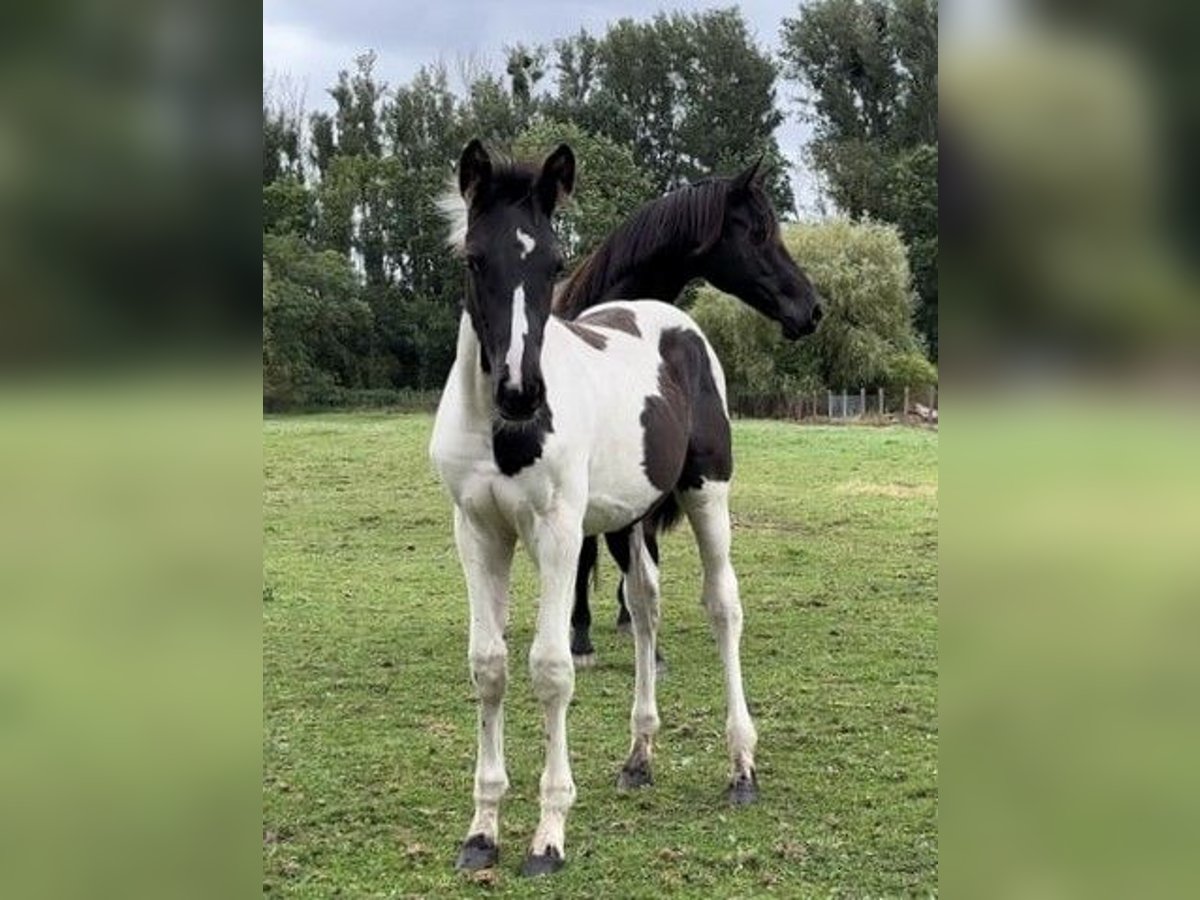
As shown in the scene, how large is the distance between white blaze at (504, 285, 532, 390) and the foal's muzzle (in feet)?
0.07

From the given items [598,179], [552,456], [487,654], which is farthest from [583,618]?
[598,179]

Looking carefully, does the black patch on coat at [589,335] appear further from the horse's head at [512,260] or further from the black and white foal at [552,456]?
the horse's head at [512,260]

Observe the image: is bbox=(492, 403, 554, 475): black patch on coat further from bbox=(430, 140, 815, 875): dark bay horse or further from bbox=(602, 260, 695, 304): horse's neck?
bbox=(602, 260, 695, 304): horse's neck

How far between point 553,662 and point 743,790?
110 centimetres

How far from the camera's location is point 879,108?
24.7ft

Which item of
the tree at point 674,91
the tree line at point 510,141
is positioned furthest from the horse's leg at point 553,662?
the tree at point 674,91

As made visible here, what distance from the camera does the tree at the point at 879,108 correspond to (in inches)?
62.0

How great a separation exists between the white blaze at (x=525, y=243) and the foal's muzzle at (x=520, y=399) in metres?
0.41

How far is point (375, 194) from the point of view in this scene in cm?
4122

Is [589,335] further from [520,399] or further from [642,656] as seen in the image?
[642,656]
